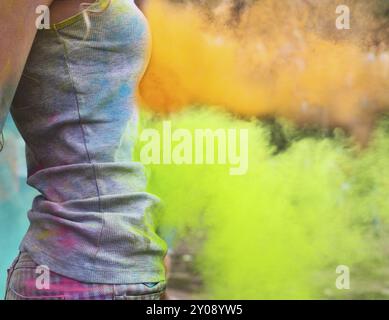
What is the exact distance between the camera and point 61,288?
3.82ft

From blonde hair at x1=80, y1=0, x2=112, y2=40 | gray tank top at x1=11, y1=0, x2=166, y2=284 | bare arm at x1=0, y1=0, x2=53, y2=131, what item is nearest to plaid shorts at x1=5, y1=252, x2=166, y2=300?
gray tank top at x1=11, y1=0, x2=166, y2=284

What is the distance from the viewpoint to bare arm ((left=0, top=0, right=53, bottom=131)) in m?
1.09

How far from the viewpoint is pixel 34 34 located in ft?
3.70

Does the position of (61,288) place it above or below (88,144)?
below

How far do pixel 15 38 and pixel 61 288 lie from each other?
0.48 meters

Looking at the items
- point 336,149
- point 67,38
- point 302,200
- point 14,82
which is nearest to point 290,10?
point 336,149

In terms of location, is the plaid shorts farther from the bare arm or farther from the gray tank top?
the bare arm

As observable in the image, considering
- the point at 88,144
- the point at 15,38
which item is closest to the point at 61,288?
the point at 88,144

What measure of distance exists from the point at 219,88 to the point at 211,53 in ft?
0.32

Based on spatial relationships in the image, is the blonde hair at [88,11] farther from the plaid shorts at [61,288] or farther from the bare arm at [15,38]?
the plaid shorts at [61,288]

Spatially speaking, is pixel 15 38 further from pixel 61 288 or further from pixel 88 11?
pixel 61 288

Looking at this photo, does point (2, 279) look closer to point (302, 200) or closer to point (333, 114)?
point (302, 200)

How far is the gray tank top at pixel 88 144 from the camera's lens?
115cm

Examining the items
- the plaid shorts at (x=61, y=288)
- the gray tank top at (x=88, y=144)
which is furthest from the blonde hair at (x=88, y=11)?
the plaid shorts at (x=61, y=288)
